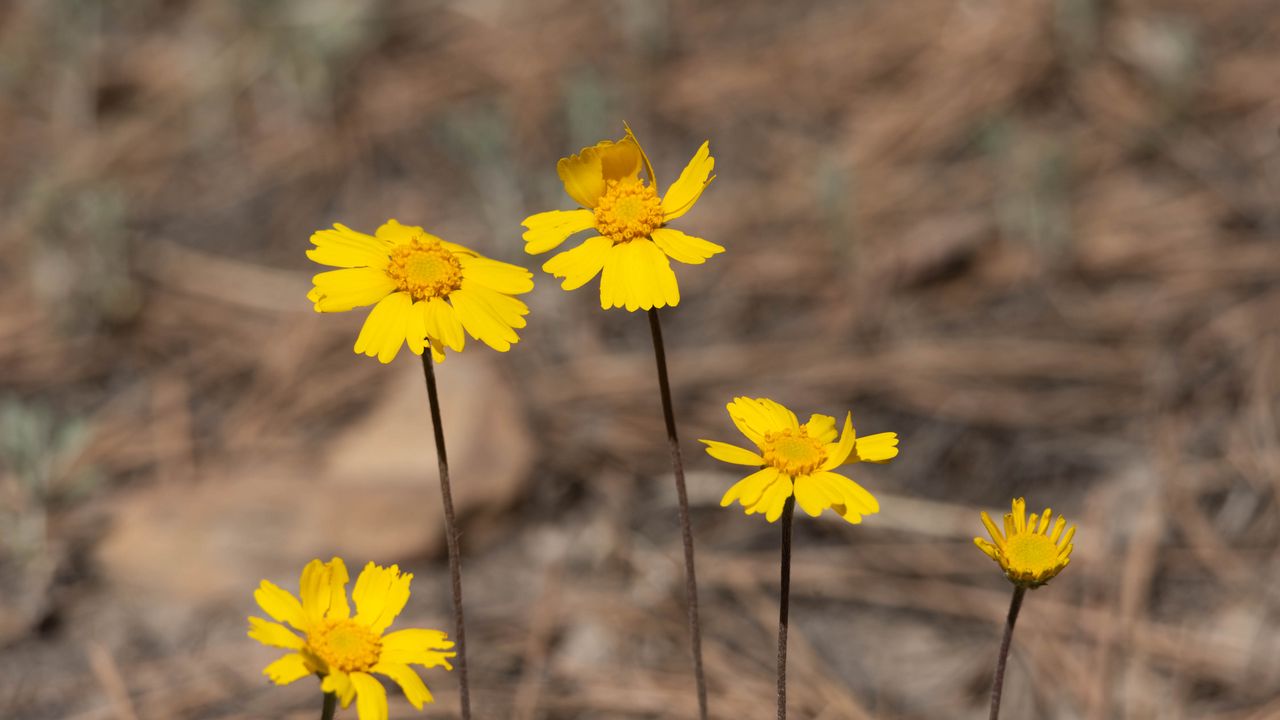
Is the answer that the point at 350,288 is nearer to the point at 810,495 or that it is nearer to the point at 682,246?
the point at 682,246

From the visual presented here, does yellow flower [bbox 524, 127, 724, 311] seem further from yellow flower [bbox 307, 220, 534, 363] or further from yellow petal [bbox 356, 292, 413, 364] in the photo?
yellow petal [bbox 356, 292, 413, 364]

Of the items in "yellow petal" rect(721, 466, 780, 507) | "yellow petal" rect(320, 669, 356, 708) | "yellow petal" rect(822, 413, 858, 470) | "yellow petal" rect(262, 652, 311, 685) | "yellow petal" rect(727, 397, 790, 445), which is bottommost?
"yellow petal" rect(320, 669, 356, 708)

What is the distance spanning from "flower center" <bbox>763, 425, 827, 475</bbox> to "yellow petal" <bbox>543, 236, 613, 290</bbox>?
1.15 ft

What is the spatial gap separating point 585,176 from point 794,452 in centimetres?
52

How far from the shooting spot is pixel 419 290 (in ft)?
5.99

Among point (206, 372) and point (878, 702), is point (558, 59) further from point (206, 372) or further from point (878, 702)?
point (878, 702)

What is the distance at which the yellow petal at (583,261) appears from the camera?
Result: 1.84 meters

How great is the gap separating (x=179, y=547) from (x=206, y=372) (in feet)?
3.21

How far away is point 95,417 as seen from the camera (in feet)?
13.2

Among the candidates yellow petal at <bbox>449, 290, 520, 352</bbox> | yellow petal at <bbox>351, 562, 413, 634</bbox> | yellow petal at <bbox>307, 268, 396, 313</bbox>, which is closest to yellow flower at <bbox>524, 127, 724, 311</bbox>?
yellow petal at <bbox>449, 290, 520, 352</bbox>

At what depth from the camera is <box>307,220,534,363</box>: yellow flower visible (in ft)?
5.83

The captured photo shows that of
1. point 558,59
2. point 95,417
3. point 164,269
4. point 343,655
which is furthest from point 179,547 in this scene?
point 558,59

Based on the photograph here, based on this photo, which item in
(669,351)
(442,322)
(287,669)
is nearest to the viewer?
(287,669)

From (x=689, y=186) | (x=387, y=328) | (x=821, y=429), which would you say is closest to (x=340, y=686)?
(x=387, y=328)
